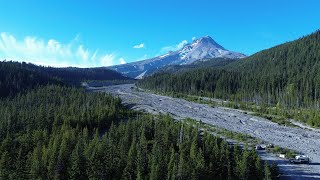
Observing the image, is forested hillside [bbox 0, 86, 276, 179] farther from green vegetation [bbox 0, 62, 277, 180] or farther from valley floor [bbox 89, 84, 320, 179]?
valley floor [bbox 89, 84, 320, 179]

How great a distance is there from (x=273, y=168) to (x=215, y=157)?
10681mm

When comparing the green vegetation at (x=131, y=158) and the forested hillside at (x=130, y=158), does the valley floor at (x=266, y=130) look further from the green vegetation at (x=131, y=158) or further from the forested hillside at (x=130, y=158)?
the forested hillside at (x=130, y=158)

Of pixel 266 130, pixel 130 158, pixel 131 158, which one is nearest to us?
pixel 130 158

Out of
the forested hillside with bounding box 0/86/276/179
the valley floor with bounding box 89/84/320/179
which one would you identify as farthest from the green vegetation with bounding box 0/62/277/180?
the valley floor with bounding box 89/84/320/179

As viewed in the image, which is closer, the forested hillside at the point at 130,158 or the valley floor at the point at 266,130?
the forested hillside at the point at 130,158

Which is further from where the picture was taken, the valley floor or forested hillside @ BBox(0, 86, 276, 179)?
the valley floor

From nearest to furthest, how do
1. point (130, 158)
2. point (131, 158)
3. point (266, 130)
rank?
point (130, 158), point (131, 158), point (266, 130)

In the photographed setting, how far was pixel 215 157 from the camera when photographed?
68.9m

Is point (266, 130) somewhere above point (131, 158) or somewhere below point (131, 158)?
above

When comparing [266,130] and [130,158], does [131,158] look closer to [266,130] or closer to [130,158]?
[130,158]

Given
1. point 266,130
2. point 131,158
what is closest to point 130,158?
point 131,158

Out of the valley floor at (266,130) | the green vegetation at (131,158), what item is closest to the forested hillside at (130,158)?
the green vegetation at (131,158)

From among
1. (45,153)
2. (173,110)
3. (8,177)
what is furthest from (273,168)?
(173,110)

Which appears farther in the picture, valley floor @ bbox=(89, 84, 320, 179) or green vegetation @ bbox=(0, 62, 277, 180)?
valley floor @ bbox=(89, 84, 320, 179)
